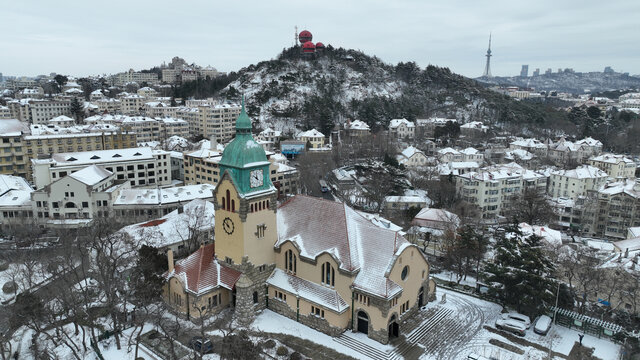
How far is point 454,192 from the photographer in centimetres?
7762

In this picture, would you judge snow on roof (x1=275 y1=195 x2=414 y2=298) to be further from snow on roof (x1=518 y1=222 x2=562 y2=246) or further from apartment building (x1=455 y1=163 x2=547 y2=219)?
apartment building (x1=455 y1=163 x2=547 y2=219)

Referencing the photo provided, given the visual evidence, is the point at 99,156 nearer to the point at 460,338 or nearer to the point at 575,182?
the point at 460,338

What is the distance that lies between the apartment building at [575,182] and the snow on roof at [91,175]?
278ft

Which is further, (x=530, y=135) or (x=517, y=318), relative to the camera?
(x=530, y=135)

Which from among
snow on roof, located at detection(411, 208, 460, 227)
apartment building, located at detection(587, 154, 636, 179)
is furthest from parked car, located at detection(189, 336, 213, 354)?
apartment building, located at detection(587, 154, 636, 179)

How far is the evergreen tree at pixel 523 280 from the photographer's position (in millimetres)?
34000

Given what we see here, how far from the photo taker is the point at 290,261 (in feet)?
118

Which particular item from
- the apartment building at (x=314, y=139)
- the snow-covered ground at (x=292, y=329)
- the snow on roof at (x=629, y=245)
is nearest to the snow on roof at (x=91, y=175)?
the snow-covered ground at (x=292, y=329)

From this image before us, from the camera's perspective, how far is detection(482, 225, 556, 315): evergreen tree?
34.0 metres

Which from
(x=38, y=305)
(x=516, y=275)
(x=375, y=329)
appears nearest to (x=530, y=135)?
(x=516, y=275)

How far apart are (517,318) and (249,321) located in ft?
75.2

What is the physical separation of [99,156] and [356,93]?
112 m

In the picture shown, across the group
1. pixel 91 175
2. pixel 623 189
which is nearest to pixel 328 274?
pixel 91 175

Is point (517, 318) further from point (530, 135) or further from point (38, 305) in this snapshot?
point (530, 135)
